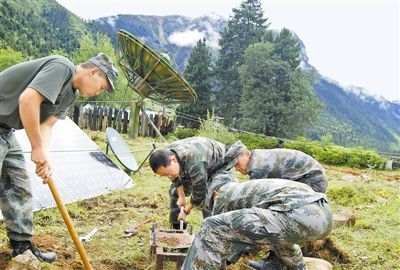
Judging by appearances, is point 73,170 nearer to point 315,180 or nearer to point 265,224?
point 315,180

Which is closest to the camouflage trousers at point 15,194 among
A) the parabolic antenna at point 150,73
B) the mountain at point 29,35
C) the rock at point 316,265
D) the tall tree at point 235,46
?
the rock at point 316,265

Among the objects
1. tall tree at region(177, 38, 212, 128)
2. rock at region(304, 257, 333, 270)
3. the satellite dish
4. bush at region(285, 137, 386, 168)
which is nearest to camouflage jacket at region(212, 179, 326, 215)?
rock at region(304, 257, 333, 270)

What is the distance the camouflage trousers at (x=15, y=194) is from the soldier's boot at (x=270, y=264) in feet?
6.72

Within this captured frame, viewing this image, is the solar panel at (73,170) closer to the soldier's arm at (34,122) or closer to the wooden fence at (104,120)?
the soldier's arm at (34,122)

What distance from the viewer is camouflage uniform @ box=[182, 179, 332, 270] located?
2646 mm

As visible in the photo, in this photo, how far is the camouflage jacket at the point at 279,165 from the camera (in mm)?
4207

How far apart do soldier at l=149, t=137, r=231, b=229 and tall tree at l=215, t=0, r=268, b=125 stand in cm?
3361

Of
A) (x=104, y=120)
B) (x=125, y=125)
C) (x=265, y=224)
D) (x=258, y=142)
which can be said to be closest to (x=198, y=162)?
(x=265, y=224)

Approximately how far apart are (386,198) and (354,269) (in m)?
4.94

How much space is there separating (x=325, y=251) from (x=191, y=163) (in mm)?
1843

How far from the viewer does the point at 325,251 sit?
4.54 m

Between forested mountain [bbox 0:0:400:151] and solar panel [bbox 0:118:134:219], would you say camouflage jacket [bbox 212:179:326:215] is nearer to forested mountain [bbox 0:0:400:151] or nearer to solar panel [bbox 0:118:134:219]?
solar panel [bbox 0:118:134:219]

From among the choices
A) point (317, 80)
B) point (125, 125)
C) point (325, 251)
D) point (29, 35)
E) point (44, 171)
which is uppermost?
point (44, 171)

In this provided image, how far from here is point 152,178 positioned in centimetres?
866
